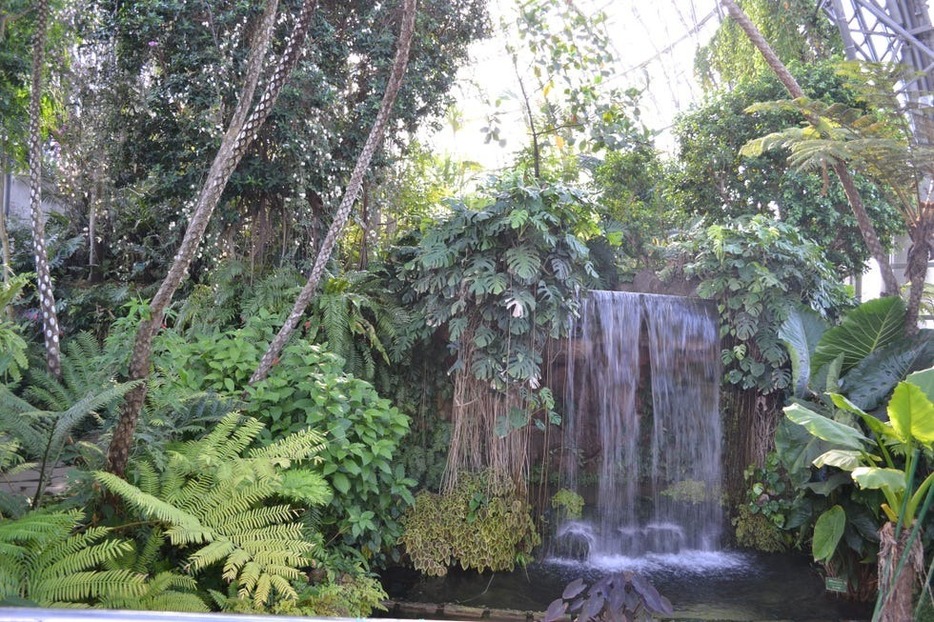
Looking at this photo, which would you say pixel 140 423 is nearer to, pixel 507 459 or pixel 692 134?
pixel 507 459

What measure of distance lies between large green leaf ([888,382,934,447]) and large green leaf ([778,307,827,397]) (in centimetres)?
204

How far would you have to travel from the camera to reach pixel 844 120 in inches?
283

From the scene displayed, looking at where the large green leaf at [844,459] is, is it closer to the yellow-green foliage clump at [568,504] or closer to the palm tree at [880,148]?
the palm tree at [880,148]

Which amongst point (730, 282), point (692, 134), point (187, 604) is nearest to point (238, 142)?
point (187, 604)

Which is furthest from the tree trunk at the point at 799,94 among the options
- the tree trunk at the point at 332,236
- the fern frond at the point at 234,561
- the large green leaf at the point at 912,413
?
the fern frond at the point at 234,561

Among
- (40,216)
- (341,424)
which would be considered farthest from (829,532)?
(40,216)

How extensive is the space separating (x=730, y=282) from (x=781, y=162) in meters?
4.42

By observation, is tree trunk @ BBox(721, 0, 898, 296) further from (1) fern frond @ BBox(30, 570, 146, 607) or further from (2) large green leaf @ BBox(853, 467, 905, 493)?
(1) fern frond @ BBox(30, 570, 146, 607)

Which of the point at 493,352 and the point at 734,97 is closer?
the point at 493,352

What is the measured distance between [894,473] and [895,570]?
0.69m

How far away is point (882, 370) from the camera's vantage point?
6.08m

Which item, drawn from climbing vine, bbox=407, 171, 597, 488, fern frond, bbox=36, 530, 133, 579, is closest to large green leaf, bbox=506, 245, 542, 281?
climbing vine, bbox=407, 171, 597, 488

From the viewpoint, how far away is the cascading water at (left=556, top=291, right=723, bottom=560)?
8.06 meters

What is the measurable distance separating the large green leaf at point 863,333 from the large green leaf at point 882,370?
211 mm
